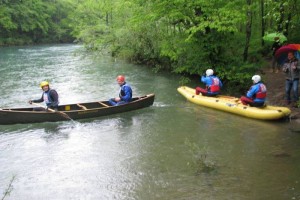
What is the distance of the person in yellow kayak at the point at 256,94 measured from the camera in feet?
36.5

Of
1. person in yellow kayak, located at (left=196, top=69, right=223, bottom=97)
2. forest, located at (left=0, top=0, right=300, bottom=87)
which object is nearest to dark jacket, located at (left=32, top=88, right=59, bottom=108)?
person in yellow kayak, located at (left=196, top=69, right=223, bottom=97)

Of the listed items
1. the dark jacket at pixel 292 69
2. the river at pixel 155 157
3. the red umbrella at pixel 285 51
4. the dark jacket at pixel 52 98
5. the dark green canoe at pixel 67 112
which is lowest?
the river at pixel 155 157

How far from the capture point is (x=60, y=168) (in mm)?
8414

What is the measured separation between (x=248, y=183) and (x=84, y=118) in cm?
642

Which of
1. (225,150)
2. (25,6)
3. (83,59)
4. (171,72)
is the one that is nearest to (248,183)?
(225,150)

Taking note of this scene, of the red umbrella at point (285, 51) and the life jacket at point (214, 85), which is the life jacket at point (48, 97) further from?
the red umbrella at point (285, 51)

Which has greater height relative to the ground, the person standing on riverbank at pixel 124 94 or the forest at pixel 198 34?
the forest at pixel 198 34

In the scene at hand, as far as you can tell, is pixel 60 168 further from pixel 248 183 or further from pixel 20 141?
pixel 248 183

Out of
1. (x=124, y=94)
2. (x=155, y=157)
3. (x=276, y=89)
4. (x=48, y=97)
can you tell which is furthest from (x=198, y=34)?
(x=155, y=157)

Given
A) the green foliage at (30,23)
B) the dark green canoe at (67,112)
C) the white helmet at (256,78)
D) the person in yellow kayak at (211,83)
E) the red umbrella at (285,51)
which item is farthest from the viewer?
the green foliage at (30,23)

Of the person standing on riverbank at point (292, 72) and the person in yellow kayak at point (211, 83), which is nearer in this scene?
the person standing on riverbank at point (292, 72)

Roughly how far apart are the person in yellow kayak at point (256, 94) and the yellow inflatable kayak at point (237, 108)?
157mm

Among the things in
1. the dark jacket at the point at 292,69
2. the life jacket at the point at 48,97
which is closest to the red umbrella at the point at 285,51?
the dark jacket at the point at 292,69

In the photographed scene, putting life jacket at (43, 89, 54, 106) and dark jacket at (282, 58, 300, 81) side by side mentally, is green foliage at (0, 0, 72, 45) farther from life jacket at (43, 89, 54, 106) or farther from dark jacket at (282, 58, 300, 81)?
dark jacket at (282, 58, 300, 81)
